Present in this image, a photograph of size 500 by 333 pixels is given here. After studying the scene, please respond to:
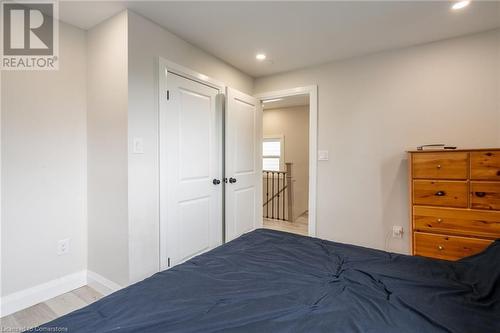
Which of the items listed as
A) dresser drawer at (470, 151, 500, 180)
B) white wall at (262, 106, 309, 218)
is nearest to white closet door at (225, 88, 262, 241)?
white wall at (262, 106, 309, 218)

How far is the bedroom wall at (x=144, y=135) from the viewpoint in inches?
77.8

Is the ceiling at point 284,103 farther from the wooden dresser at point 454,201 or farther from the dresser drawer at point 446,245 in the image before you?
the dresser drawer at point 446,245

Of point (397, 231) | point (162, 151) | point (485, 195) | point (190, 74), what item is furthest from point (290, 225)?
point (190, 74)

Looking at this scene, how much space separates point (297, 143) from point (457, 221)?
11.9 ft

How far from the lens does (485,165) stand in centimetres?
192

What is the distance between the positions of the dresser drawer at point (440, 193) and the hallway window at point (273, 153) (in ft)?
11.6

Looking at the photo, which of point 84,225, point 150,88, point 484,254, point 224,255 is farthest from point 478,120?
point 84,225

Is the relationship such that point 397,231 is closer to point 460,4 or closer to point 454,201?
point 454,201

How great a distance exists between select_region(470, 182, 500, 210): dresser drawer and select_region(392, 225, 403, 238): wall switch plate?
0.76 m

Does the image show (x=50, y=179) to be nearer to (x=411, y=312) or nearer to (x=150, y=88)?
(x=150, y=88)

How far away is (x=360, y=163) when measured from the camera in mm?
2834

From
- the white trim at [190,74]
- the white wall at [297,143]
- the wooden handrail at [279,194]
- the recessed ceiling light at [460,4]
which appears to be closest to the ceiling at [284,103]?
the white wall at [297,143]

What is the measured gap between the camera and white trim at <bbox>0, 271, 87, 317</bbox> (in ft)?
6.05

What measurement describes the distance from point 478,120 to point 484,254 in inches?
67.1
